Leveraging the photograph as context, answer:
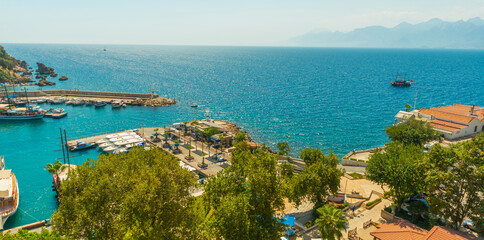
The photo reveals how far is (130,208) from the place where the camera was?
77.5ft

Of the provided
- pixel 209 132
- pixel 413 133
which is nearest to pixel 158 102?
pixel 209 132

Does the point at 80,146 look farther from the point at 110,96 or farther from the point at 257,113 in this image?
the point at 110,96

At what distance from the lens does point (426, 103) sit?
Result: 121000 mm

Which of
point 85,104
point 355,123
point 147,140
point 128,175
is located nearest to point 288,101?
point 355,123

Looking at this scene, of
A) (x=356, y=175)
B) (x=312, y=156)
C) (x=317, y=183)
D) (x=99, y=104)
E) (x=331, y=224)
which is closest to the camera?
(x=331, y=224)

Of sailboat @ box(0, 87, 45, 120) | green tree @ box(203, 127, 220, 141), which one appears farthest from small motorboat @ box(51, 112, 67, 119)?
green tree @ box(203, 127, 220, 141)

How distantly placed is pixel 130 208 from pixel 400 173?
31247 mm

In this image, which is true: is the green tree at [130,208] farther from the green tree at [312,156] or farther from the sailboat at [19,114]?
the sailboat at [19,114]

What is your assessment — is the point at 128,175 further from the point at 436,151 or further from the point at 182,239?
→ the point at 436,151

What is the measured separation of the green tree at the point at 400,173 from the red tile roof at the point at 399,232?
493cm

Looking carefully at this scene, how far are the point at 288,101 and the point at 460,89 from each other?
104m

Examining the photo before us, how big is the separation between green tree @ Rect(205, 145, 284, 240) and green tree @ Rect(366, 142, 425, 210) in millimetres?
15876

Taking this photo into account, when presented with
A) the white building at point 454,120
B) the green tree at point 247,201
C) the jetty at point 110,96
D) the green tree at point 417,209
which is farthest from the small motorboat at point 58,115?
the white building at point 454,120

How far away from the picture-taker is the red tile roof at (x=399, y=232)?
2845 centimetres
